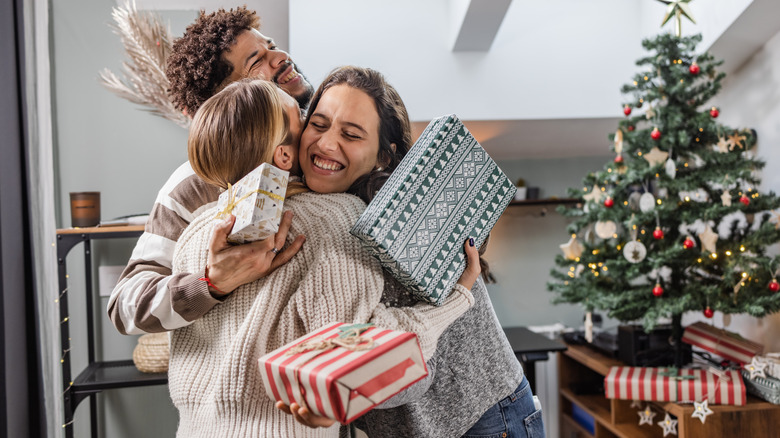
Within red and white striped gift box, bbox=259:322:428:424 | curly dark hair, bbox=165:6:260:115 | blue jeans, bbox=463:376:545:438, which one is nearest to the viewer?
red and white striped gift box, bbox=259:322:428:424

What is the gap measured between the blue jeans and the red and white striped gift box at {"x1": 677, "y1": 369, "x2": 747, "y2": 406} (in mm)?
1696

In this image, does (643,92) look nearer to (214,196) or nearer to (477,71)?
(477,71)

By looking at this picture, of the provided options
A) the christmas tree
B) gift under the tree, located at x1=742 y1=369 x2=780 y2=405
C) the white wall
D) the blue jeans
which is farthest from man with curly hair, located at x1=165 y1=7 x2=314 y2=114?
gift under the tree, located at x1=742 y1=369 x2=780 y2=405

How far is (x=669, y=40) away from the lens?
280cm

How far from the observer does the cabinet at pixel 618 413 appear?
258 centimetres

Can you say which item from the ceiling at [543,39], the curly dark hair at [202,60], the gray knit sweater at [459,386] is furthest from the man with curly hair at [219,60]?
the ceiling at [543,39]

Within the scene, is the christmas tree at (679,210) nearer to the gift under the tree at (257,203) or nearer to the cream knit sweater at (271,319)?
the cream knit sweater at (271,319)

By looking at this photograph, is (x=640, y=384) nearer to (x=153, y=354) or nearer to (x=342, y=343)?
(x=153, y=354)

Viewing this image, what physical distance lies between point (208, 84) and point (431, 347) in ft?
2.95

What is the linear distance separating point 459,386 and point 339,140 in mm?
552

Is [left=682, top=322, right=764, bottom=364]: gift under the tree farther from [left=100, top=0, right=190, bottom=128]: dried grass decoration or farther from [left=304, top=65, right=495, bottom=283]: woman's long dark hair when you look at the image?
[left=100, top=0, right=190, bottom=128]: dried grass decoration

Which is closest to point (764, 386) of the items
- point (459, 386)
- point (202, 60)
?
point (459, 386)

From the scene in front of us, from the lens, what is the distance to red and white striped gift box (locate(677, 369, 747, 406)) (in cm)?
260

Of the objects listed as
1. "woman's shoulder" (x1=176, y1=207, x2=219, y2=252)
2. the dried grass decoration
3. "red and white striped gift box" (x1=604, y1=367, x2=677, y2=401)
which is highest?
the dried grass decoration
